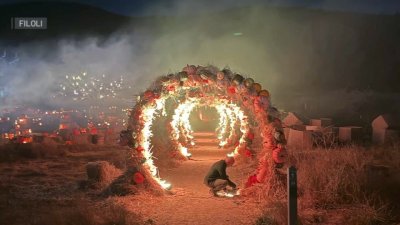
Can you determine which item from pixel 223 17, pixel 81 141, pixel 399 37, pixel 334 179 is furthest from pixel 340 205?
pixel 223 17

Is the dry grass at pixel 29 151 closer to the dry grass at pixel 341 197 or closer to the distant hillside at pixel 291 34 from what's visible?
the dry grass at pixel 341 197

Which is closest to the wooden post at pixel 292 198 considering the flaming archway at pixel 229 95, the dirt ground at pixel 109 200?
the dirt ground at pixel 109 200

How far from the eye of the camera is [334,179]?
991 cm

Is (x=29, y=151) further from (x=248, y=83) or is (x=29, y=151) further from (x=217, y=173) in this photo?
(x=248, y=83)

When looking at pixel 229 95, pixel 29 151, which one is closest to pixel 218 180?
pixel 229 95

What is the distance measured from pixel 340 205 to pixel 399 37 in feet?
173

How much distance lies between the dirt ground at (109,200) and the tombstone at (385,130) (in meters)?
9.05

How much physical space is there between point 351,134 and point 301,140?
3.20 m

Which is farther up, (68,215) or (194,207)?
(68,215)

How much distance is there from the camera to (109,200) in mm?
10977

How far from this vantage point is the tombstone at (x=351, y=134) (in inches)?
882

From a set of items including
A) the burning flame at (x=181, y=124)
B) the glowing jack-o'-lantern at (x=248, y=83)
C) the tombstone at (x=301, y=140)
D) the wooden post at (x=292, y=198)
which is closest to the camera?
the wooden post at (x=292, y=198)

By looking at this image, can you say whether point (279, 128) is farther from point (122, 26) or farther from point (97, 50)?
point (122, 26)

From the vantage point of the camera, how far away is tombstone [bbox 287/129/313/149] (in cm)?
2047
